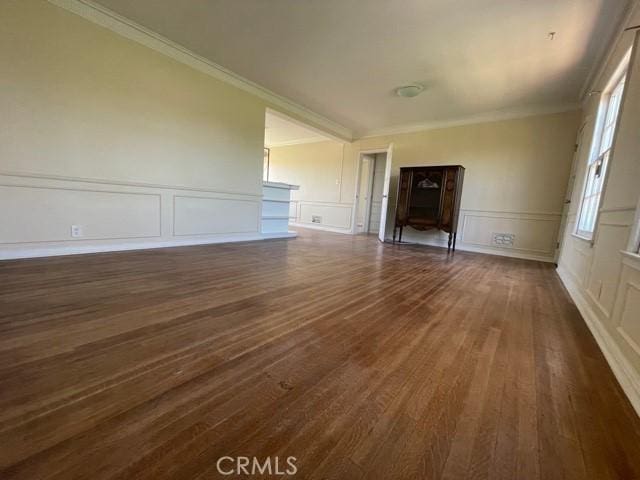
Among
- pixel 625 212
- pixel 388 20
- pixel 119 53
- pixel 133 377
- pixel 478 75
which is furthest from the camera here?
pixel 478 75

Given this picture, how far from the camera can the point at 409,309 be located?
1881 millimetres

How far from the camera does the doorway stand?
666cm

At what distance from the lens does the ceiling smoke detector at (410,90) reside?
3750 millimetres

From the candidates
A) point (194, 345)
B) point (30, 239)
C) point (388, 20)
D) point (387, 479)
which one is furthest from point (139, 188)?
point (387, 479)

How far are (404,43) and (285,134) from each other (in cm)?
446

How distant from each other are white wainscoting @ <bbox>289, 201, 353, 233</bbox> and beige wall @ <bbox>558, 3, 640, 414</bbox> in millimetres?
4683

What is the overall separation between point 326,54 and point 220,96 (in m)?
1.66

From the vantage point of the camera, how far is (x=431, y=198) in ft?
16.6

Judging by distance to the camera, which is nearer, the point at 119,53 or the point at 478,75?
the point at 119,53

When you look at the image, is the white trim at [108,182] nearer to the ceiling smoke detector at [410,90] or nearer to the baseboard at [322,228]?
the ceiling smoke detector at [410,90]

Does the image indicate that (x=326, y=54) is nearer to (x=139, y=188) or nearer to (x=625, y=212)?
(x=139, y=188)

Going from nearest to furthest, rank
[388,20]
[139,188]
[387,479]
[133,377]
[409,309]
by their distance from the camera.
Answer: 1. [387,479]
2. [133,377]
3. [409,309]
4. [388,20]
5. [139,188]

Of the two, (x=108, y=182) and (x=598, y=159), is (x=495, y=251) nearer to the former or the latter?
(x=598, y=159)
